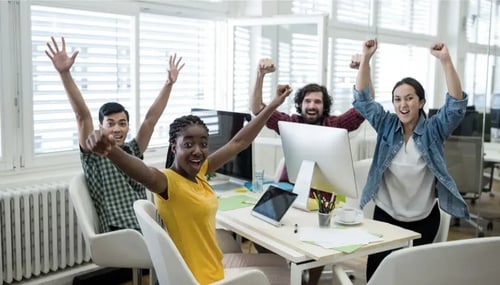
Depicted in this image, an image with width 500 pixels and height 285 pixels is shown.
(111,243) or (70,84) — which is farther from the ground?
(70,84)

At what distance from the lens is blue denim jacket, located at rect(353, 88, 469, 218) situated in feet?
7.61

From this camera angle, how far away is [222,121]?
3104mm

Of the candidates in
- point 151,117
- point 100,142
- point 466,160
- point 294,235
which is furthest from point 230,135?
point 466,160

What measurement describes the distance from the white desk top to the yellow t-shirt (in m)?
0.30

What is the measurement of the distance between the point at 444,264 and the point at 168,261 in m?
0.91

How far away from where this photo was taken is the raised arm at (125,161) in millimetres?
1512

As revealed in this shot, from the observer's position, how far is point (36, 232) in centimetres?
299

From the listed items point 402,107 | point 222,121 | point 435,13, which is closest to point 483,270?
point 402,107

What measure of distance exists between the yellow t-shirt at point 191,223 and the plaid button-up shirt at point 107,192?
0.81 m

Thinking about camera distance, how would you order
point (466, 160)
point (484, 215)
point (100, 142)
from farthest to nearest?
point (466, 160) < point (484, 215) < point (100, 142)

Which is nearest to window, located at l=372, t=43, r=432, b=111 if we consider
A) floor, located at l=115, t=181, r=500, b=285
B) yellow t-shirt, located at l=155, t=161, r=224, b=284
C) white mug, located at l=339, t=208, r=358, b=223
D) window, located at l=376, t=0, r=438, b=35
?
window, located at l=376, t=0, r=438, b=35

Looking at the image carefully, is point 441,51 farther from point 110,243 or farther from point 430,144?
point 110,243

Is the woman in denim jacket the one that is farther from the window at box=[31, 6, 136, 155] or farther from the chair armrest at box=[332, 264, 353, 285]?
the window at box=[31, 6, 136, 155]

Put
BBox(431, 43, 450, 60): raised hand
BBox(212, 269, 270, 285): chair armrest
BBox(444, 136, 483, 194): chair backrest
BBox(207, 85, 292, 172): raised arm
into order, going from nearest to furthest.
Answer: BBox(212, 269, 270, 285): chair armrest
BBox(207, 85, 292, 172): raised arm
BBox(431, 43, 450, 60): raised hand
BBox(444, 136, 483, 194): chair backrest
